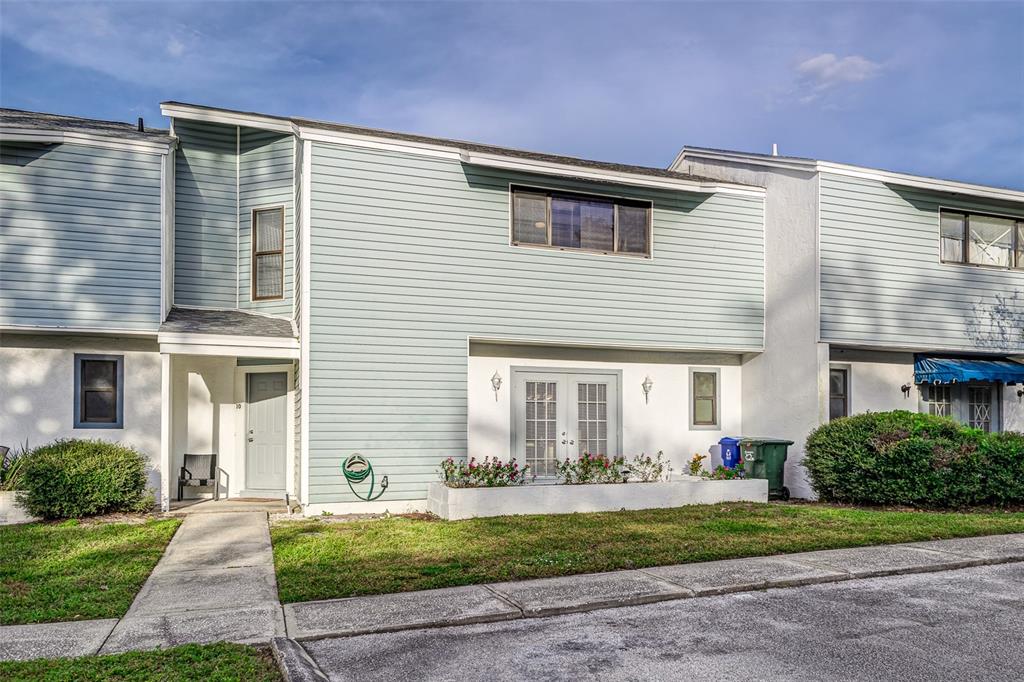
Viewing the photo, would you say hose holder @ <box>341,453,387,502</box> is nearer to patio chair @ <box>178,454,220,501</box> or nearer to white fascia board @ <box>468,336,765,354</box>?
white fascia board @ <box>468,336,765,354</box>

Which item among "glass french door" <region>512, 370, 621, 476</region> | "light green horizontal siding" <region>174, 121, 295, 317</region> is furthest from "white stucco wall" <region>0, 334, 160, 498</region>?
"glass french door" <region>512, 370, 621, 476</region>

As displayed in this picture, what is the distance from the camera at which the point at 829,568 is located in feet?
25.7

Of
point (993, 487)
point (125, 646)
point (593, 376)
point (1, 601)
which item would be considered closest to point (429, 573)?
point (125, 646)

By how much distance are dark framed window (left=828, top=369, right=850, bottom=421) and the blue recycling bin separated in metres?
2.24

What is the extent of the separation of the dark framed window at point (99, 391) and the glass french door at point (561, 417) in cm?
639

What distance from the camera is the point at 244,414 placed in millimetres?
13086

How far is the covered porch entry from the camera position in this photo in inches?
499

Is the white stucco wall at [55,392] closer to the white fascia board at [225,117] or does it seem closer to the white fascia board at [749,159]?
the white fascia board at [225,117]

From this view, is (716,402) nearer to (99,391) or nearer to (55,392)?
(99,391)

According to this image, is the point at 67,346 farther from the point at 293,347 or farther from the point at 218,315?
the point at 293,347

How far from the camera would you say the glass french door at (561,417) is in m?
13.2

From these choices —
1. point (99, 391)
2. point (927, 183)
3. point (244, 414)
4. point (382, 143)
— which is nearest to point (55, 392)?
point (99, 391)

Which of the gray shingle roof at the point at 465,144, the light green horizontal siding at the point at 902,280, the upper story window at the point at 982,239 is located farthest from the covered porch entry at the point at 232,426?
the upper story window at the point at 982,239

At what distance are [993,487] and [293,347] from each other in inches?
423
